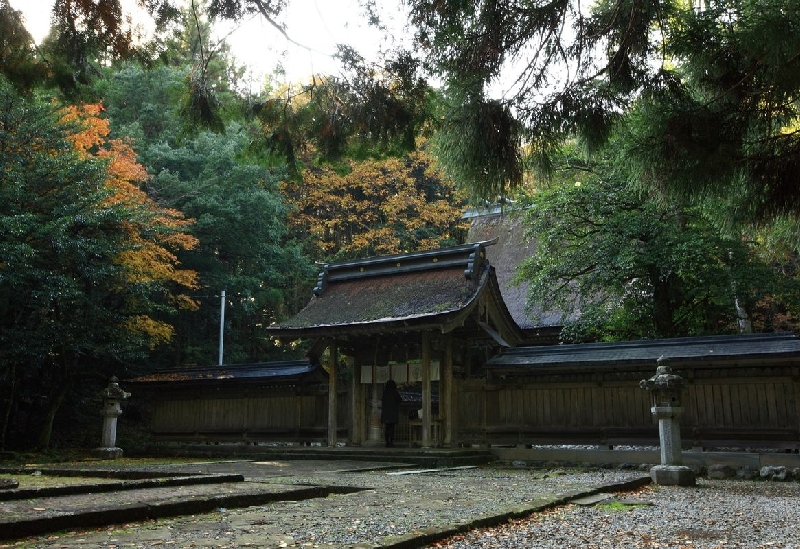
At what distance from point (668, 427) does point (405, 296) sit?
22.4 ft

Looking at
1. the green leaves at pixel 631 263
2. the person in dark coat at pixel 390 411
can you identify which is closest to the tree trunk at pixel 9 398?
the person in dark coat at pixel 390 411

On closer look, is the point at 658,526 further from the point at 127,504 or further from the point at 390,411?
the point at 390,411

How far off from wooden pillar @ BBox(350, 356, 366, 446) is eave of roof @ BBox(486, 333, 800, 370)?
10.8 feet

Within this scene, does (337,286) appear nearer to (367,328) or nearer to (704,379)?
(367,328)

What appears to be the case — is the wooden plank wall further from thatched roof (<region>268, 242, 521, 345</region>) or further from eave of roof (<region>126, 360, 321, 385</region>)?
thatched roof (<region>268, 242, 521, 345</region>)

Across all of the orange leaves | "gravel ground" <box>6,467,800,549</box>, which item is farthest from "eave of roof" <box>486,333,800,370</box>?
the orange leaves

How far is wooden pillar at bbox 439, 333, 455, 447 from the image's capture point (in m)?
14.6

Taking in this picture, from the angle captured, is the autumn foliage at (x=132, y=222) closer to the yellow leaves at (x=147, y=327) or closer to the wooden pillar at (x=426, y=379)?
the yellow leaves at (x=147, y=327)

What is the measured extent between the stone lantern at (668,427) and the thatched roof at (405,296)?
4557 millimetres

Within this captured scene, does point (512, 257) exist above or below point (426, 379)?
above

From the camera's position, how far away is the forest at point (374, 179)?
650 cm

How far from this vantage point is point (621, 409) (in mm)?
13406

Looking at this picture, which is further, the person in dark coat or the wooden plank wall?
the wooden plank wall

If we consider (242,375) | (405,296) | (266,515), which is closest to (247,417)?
(242,375)
